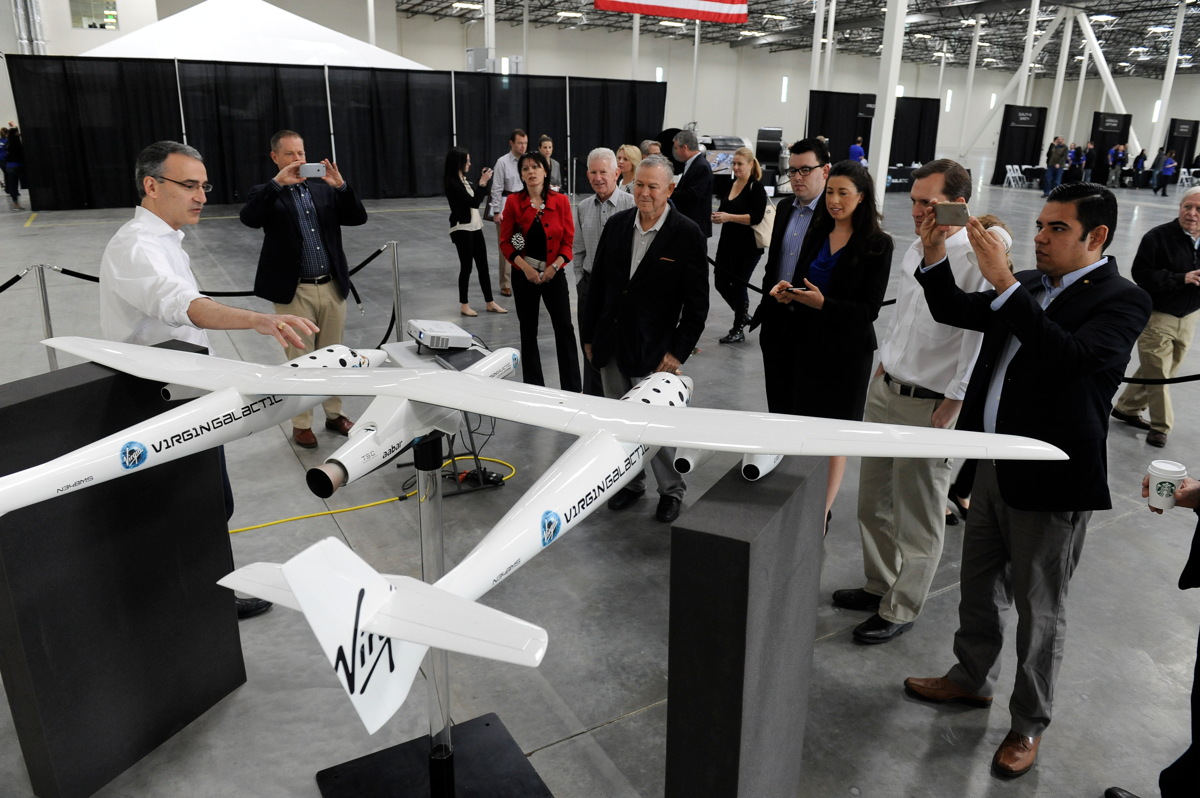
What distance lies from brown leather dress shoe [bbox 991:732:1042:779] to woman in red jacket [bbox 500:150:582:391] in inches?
153

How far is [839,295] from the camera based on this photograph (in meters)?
3.97

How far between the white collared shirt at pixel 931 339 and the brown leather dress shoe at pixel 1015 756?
54.4 inches

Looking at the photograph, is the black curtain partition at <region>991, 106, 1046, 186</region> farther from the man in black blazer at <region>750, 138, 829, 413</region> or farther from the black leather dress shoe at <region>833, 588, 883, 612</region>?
the black leather dress shoe at <region>833, 588, 883, 612</region>

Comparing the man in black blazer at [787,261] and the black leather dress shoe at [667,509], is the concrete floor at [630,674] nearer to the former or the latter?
the black leather dress shoe at [667,509]

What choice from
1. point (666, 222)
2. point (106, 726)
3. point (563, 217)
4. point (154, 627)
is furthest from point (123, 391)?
point (563, 217)

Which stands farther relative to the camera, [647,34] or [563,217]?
[647,34]

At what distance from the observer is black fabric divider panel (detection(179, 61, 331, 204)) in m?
18.8

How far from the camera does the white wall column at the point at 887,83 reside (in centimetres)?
1229

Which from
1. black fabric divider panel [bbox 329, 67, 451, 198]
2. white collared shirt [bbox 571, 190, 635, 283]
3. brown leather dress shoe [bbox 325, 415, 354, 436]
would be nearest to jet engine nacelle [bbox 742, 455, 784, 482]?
white collared shirt [bbox 571, 190, 635, 283]

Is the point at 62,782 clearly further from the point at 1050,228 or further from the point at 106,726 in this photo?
the point at 1050,228

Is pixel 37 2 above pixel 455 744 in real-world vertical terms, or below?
above

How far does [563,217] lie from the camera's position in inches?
250

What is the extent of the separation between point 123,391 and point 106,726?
48.6 inches

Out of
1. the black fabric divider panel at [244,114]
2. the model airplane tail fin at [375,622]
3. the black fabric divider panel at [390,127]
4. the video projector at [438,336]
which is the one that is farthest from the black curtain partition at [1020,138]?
the model airplane tail fin at [375,622]
